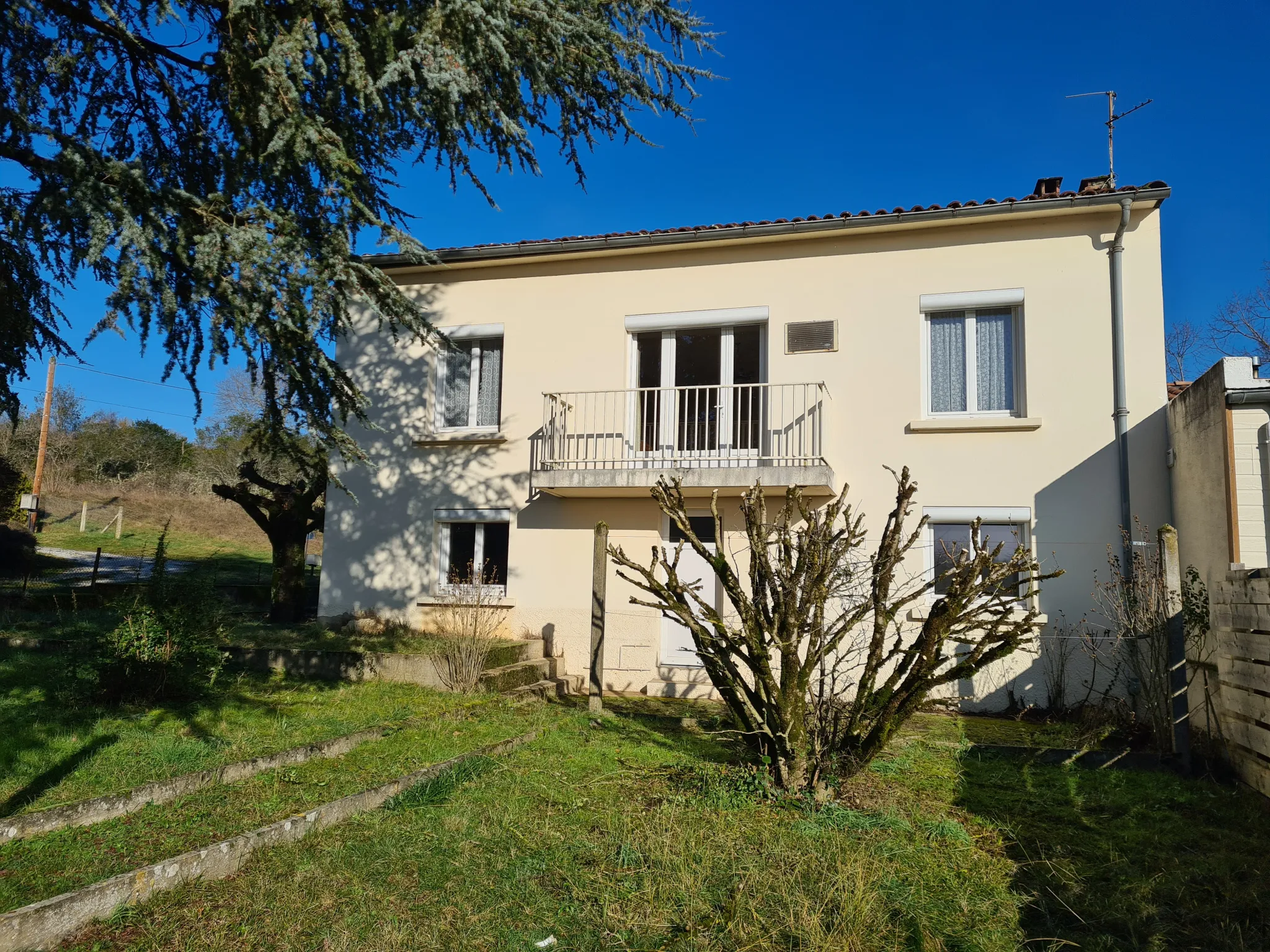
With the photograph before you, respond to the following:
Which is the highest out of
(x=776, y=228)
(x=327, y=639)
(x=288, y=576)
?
(x=776, y=228)

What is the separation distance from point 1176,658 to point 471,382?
30.9 ft

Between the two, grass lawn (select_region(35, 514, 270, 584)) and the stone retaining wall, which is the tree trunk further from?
the stone retaining wall

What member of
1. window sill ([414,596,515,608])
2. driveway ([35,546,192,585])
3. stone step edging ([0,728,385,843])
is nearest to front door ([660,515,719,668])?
window sill ([414,596,515,608])

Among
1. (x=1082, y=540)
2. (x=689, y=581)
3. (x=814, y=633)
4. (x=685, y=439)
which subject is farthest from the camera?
(x=689, y=581)

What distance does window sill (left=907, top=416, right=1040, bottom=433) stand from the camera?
1023 cm

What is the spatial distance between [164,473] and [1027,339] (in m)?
39.6

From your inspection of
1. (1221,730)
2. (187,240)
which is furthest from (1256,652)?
(187,240)

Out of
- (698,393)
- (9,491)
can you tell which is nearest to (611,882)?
(698,393)

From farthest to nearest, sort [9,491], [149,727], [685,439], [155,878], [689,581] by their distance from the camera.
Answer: [9,491] → [689,581] → [685,439] → [149,727] → [155,878]

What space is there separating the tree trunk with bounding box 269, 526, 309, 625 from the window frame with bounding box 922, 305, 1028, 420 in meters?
9.55

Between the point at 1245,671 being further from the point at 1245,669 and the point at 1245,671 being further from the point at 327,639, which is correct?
the point at 327,639

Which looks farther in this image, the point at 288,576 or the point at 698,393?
the point at 288,576

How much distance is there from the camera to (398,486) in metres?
12.6

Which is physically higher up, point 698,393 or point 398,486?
point 698,393
